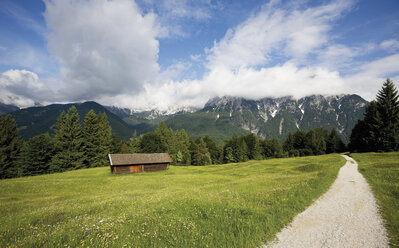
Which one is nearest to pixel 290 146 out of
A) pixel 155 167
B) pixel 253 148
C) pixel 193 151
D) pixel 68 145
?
pixel 253 148

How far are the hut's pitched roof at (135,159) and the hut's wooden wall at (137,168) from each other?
1654 mm

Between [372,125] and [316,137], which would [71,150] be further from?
[316,137]

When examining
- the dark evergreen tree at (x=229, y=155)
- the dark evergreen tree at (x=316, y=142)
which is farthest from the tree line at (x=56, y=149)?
the dark evergreen tree at (x=316, y=142)

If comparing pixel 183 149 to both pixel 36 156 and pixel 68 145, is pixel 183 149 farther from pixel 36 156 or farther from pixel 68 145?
pixel 36 156

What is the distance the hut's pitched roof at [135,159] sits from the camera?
163ft

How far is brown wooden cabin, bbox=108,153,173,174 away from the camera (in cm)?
4956

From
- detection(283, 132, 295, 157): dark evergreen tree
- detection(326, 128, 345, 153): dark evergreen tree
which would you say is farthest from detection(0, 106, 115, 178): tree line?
detection(326, 128, 345, 153): dark evergreen tree

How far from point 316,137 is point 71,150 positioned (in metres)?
127

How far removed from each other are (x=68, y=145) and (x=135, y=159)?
→ 1161 inches

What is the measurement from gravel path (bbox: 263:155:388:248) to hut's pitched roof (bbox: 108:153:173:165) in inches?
1924

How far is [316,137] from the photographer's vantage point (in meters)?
106

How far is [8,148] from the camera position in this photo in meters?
57.4

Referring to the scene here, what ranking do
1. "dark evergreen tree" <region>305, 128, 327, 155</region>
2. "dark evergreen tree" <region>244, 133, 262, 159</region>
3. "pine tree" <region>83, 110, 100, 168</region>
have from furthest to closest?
"dark evergreen tree" <region>244, 133, 262, 159</region>
"dark evergreen tree" <region>305, 128, 327, 155</region>
"pine tree" <region>83, 110, 100, 168</region>

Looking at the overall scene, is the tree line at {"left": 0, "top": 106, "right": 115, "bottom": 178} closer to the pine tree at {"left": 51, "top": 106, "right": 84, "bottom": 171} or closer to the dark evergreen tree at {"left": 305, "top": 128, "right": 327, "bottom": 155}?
the pine tree at {"left": 51, "top": 106, "right": 84, "bottom": 171}
